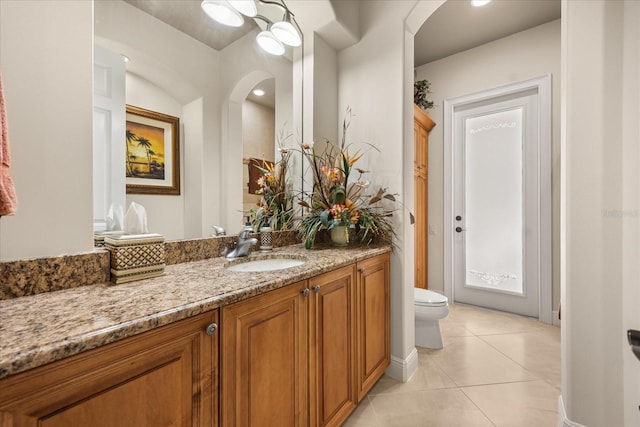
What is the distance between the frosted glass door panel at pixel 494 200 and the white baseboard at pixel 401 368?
174 centimetres

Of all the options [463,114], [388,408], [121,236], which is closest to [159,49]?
[121,236]

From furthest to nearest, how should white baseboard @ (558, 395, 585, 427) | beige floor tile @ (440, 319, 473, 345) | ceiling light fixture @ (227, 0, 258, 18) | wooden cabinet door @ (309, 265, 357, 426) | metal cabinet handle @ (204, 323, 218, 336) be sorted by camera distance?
beige floor tile @ (440, 319, 473, 345) → ceiling light fixture @ (227, 0, 258, 18) → white baseboard @ (558, 395, 585, 427) → wooden cabinet door @ (309, 265, 357, 426) → metal cabinet handle @ (204, 323, 218, 336)

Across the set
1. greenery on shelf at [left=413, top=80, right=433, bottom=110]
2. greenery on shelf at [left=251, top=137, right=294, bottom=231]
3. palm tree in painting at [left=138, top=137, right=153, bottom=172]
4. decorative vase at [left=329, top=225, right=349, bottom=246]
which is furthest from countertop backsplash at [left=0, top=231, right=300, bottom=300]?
greenery on shelf at [left=413, top=80, right=433, bottom=110]

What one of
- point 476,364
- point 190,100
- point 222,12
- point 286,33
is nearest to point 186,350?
point 190,100

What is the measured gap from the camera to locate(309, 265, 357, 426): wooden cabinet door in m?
1.18

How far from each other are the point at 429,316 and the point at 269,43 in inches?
88.9

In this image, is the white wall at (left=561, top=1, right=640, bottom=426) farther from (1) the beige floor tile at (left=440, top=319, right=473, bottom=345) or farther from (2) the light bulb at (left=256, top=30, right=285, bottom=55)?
(2) the light bulb at (left=256, top=30, right=285, bottom=55)

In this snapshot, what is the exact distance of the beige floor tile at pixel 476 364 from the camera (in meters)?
1.87

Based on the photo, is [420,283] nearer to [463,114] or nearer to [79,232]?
[463,114]

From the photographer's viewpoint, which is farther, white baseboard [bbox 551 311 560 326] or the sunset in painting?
white baseboard [bbox 551 311 560 326]

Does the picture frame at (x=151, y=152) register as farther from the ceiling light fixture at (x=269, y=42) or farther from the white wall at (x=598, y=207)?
the white wall at (x=598, y=207)

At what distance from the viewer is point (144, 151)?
48.0 inches

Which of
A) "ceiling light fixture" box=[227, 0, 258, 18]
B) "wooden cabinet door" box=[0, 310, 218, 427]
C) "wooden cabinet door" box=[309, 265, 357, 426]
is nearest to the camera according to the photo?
"wooden cabinet door" box=[0, 310, 218, 427]

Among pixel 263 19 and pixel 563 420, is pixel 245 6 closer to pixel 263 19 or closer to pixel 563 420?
pixel 263 19
